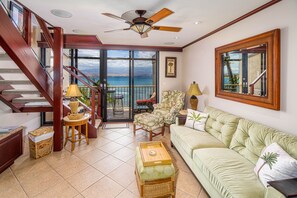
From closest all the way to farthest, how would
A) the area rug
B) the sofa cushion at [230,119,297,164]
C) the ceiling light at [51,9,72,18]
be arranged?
the sofa cushion at [230,119,297,164] < the ceiling light at [51,9,72,18] < the area rug

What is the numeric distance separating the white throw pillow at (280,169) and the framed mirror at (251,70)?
2.56 feet

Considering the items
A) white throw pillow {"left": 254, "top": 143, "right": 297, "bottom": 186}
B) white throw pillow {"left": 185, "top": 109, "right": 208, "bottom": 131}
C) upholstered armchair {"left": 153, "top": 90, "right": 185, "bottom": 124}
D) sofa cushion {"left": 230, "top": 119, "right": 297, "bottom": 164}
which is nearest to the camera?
white throw pillow {"left": 254, "top": 143, "right": 297, "bottom": 186}

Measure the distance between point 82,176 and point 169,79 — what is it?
12.9ft

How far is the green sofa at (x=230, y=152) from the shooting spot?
150cm

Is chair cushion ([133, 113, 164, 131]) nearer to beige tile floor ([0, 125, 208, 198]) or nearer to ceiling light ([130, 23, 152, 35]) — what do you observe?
beige tile floor ([0, 125, 208, 198])

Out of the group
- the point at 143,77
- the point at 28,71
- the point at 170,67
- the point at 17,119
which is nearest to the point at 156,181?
the point at 28,71

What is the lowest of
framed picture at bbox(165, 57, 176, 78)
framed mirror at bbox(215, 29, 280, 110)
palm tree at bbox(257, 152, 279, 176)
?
palm tree at bbox(257, 152, 279, 176)

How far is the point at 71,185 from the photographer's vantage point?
2174mm

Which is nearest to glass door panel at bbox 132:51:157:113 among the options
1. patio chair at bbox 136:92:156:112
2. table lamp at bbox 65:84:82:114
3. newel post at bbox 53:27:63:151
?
patio chair at bbox 136:92:156:112

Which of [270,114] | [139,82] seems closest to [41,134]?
[139,82]

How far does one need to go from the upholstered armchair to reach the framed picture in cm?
72

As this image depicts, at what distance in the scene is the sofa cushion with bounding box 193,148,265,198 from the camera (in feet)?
4.70

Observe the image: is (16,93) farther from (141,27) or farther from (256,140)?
(256,140)

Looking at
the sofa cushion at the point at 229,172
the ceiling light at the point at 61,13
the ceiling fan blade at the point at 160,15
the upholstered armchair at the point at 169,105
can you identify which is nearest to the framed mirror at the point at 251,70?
the sofa cushion at the point at 229,172
